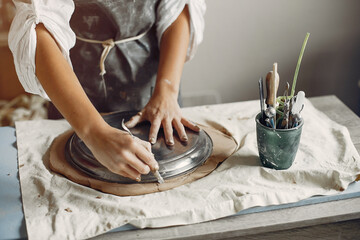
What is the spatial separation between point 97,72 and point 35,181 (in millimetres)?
527

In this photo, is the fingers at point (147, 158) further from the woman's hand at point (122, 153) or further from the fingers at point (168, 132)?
the fingers at point (168, 132)

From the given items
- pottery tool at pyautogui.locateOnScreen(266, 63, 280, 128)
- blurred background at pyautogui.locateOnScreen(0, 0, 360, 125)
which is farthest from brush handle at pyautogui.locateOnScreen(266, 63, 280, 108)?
blurred background at pyautogui.locateOnScreen(0, 0, 360, 125)

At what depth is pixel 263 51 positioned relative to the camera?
2.47 metres

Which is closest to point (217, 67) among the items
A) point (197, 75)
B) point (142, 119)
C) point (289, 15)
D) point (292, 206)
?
point (197, 75)

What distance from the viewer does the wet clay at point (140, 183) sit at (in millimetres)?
1008

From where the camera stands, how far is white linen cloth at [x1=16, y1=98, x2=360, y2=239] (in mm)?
919

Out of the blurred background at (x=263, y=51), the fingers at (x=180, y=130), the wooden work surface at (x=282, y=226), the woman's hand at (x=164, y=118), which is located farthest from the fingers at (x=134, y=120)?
the blurred background at (x=263, y=51)

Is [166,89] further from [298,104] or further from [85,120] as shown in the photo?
[298,104]

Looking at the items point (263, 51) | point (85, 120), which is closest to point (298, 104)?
point (85, 120)

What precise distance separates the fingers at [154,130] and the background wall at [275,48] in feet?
4.39

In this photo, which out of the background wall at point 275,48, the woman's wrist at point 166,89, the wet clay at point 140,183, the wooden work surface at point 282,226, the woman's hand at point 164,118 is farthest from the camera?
the background wall at point 275,48

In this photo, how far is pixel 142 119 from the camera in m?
1.22

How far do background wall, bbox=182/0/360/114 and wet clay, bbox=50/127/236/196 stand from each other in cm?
125

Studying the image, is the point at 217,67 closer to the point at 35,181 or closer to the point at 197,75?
the point at 197,75
